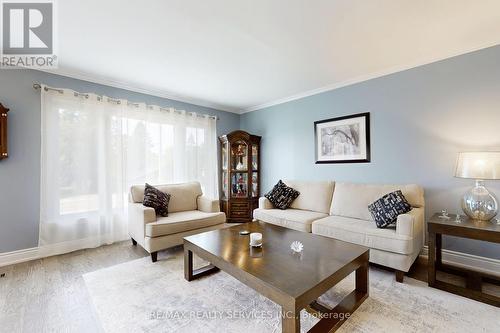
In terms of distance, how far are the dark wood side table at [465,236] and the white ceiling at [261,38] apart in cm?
178

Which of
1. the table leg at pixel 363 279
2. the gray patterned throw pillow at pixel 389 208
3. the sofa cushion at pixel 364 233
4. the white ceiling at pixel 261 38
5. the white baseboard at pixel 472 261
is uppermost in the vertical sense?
the white ceiling at pixel 261 38

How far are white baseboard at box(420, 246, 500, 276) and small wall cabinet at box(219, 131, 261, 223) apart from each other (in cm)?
286

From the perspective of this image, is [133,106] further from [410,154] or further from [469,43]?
[469,43]

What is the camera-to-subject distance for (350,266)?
157 cm

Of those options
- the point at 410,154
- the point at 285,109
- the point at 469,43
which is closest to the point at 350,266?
the point at 410,154

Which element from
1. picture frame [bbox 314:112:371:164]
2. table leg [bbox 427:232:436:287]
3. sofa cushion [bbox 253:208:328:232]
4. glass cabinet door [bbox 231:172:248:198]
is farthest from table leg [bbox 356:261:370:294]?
glass cabinet door [bbox 231:172:248:198]

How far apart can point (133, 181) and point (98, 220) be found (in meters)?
0.69

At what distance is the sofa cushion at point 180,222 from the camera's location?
251cm

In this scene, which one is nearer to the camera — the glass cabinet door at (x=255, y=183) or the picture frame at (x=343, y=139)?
the picture frame at (x=343, y=139)

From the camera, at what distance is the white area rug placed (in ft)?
4.95

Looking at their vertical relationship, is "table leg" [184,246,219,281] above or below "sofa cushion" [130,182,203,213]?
below

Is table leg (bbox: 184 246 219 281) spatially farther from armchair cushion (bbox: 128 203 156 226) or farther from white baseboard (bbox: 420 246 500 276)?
white baseboard (bbox: 420 246 500 276)

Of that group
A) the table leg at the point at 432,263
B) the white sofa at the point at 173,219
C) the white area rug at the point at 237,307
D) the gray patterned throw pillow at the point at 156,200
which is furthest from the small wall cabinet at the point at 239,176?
the table leg at the point at 432,263

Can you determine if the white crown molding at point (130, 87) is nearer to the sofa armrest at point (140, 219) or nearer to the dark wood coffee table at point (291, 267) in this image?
the sofa armrest at point (140, 219)
